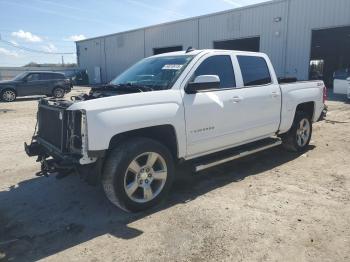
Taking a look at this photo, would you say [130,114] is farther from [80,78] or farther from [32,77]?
[80,78]

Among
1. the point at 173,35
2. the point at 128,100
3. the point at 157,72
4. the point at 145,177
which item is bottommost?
the point at 145,177

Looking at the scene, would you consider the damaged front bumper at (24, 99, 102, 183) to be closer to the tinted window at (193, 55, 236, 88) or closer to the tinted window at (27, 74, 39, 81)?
the tinted window at (193, 55, 236, 88)

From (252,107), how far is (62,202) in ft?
10.3

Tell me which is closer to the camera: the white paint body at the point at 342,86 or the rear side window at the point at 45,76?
the white paint body at the point at 342,86

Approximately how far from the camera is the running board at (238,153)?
15.6ft

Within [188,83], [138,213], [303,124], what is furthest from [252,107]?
[138,213]

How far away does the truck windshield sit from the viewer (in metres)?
4.54

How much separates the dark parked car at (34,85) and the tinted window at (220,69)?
16294 mm

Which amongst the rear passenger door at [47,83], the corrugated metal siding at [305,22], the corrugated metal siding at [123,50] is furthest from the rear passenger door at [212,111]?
the corrugated metal siding at [123,50]

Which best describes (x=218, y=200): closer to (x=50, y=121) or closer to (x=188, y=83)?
(x=188, y=83)

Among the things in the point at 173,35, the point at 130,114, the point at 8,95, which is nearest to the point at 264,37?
the point at 173,35

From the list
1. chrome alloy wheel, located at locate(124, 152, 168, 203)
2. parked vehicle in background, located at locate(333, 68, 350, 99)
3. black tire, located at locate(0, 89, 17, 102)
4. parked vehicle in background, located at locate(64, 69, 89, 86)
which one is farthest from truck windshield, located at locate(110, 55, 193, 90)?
parked vehicle in background, located at locate(64, 69, 89, 86)

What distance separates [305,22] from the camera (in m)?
19.8

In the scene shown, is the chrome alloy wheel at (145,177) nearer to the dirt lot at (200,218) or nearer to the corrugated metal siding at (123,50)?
the dirt lot at (200,218)
